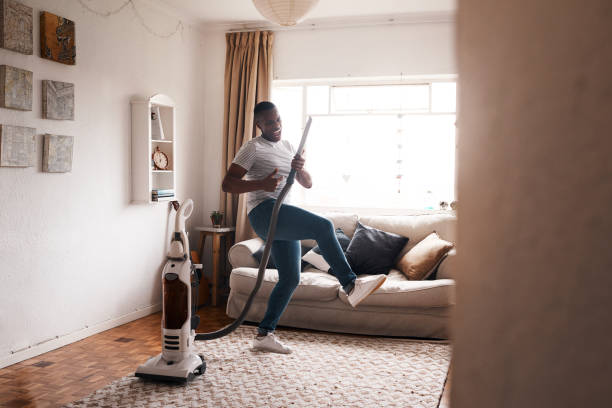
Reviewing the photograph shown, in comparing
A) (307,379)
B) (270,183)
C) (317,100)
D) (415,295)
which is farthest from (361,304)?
(317,100)

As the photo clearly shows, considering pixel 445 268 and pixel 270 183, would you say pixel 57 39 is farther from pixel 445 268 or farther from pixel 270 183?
pixel 445 268

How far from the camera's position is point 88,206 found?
362 centimetres

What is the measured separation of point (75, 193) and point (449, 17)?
358 cm

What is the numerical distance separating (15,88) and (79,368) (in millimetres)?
1692

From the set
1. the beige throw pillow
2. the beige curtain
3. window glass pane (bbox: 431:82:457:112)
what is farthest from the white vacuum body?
window glass pane (bbox: 431:82:457:112)

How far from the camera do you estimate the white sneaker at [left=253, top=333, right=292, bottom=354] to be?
3141 mm

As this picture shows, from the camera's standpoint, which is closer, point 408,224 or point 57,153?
point 57,153

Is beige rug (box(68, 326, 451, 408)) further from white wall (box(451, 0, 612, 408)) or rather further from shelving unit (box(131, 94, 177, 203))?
white wall (box(451, 0, 612, 408))

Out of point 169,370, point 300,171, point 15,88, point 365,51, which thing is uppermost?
point 365,51

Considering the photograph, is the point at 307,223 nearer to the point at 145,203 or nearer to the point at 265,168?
the point at 265,168

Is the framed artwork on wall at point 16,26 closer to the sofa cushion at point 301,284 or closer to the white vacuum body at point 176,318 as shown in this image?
the white vacuum body at point 176,318

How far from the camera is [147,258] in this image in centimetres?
437

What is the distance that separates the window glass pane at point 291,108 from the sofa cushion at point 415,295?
2.18 metres

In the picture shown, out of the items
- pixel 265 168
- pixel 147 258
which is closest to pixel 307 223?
pixel 265 168
